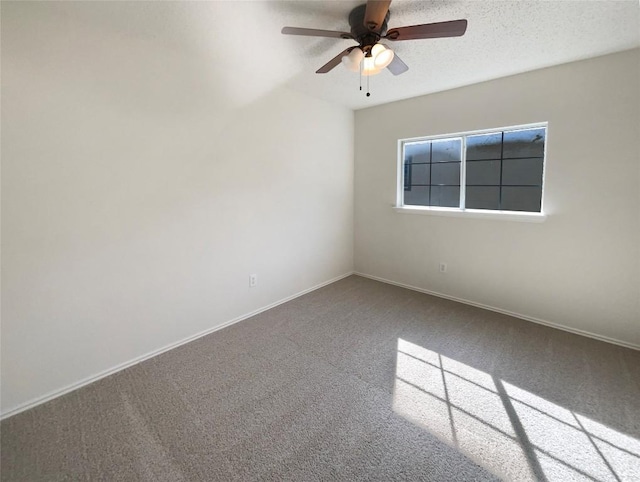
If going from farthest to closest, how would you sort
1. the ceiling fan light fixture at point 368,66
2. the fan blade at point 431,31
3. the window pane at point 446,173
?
the window pane at point 446,173, the ceiling fan light fixture at point 368,66, the fan blade at point 431,31

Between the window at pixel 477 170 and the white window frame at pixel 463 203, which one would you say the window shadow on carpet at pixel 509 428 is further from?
the window at pixel 477 170

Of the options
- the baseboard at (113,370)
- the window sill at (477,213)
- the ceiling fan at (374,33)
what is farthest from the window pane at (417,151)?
the baseboard at (113,370)

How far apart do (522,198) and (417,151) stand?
1314 millimetres

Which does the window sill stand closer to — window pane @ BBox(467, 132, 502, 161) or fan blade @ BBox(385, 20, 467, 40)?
window pane @ BBox(467, 132, 502, 161)

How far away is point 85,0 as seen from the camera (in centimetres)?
172

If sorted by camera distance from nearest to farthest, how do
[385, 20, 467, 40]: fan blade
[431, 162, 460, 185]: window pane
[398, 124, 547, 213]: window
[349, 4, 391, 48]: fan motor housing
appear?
[385, 20, 467, 40]: fan blade < [349, 4, 391, 48]: fan motor housing < [398, 124, 547, 213]: window < [431, 162, 460, 185]: window pane

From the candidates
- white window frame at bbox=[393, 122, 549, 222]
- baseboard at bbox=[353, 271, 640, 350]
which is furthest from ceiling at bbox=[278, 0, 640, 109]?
baseboard at bbox=[353, 271, 640, 350]

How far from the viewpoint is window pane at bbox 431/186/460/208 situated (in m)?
3.46

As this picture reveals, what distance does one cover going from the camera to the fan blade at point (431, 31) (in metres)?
1.58

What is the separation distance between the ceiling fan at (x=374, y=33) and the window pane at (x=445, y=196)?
1873 millimetres

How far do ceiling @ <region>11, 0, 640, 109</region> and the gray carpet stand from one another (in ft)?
7.78

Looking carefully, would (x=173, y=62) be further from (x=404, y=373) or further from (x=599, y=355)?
(x=599, y=355)

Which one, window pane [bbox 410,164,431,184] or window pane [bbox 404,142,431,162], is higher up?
window pane [bbox 404,142,431,162]

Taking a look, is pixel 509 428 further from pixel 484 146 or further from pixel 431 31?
pixel 484 146
